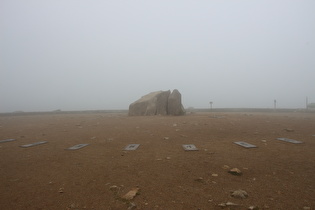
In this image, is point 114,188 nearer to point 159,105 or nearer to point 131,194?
point 131,194

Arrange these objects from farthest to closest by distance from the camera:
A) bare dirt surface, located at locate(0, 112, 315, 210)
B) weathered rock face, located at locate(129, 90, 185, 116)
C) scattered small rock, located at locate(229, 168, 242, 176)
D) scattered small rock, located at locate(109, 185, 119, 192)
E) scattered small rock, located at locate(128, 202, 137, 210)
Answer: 1. weathered rock face, located at locate(129, 90, 185, 116)
2. scattered small rock, located at locate(229, 168, 242, 176)
3. scattered small rock, located at locate(109, 185, 119, 192)
4. bare dirt surface, located at locate(0, 112, 315, 210)
5. scattered small rock, located at locate(128, 202, 137, 210)

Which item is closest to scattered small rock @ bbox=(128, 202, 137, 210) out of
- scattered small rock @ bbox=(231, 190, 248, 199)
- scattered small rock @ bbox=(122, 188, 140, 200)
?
scattered small rock @ bbox=(122, 188, 140, 200)

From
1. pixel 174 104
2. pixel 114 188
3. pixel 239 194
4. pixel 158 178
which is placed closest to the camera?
pixel 239 194

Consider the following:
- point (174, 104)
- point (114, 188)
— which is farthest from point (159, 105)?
point (114, 188)

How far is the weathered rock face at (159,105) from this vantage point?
1717 cm

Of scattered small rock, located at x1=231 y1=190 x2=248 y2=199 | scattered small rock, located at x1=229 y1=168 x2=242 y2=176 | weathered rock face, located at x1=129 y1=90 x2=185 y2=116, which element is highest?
weathered rock face, located at x1=129 y1=90 x2=185 y2=116

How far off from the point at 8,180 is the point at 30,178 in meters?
0.38

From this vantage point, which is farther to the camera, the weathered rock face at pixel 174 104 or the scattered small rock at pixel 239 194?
the weathered rock face at pixel 174 104

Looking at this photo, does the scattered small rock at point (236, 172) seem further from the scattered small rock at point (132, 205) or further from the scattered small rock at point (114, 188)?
the scattered small rock at point (114, 188)

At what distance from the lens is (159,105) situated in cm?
1750

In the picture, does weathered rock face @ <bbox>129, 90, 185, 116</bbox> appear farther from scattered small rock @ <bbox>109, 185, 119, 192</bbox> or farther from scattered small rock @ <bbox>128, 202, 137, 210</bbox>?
scattered small rock @ <bbox>128, 202, 137, 210</bbox>

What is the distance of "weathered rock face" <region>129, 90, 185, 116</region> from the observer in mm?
17172

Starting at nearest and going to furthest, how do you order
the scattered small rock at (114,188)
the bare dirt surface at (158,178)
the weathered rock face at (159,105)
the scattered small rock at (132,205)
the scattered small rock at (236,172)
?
the scattered small rock at (132,205) → the bare dirt surface at (158,178) → the scattered small rock at (114,188) → the scattered small rock at (236,172) → the weathered rock face at (159,105)

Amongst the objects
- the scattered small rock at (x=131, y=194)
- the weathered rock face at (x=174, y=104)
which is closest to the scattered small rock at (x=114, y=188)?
the scattered small rock at (x=131, y=194)
